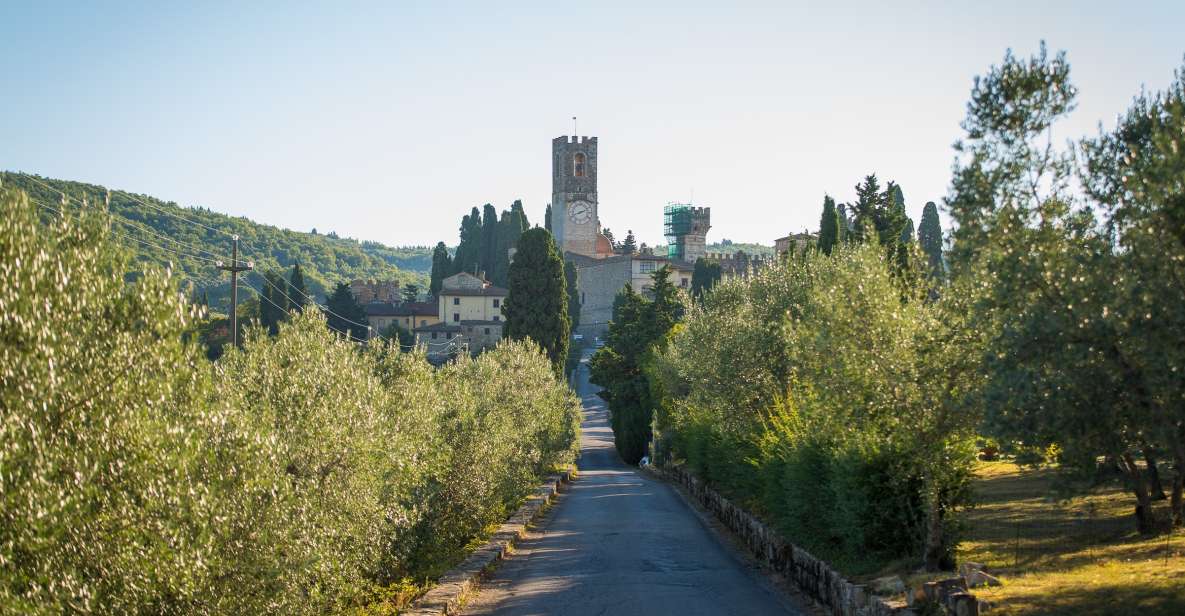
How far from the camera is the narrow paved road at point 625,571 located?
17.7 m

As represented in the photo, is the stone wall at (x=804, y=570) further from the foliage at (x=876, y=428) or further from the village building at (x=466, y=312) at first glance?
the village building at (x=466, y=312)

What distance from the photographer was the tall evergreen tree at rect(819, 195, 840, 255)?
164 ft

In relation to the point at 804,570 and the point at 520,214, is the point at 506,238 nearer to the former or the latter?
the point at 520,214

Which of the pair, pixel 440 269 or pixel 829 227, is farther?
pixel 440 269

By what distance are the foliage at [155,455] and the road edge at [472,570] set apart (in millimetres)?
1056

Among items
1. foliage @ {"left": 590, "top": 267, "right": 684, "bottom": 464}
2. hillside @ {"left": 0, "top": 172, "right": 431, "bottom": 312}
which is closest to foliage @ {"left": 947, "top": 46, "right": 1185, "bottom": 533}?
hillside @ {"left": 0, "top": 172, "right": 431, "bottom": 312}

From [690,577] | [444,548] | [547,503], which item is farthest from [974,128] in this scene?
[547,503]

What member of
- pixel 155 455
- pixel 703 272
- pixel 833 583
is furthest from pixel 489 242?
pixel 155 455

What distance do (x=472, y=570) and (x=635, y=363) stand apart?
2090 inches

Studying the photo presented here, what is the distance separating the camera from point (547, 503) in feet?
123

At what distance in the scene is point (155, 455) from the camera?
29.4ft

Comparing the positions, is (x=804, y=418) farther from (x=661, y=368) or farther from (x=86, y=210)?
(x=661, y=368)

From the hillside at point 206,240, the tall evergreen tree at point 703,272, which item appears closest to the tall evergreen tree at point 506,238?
the tall evergreen tree at point 703,272

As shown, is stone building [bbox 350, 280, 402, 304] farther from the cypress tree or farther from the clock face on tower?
the clock face on tower
